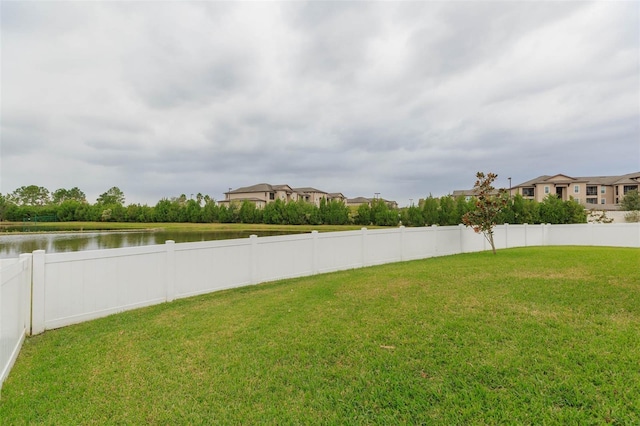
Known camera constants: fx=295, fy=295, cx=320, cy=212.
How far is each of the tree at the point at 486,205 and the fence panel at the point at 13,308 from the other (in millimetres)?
13311

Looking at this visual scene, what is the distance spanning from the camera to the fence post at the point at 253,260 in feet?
25.0

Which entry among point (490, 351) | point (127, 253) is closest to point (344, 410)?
point (490, 351)

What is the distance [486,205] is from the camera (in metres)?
12.2

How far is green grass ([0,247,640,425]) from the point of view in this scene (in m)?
2.54

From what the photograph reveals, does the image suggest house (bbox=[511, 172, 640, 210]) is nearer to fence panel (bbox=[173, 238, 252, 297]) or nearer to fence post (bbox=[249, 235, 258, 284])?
fence post (bbox=[249, 235, 258, 284])

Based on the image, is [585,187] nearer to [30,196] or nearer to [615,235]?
[615,235]

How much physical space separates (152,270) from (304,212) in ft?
146

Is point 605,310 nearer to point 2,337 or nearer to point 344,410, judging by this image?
point 344,410

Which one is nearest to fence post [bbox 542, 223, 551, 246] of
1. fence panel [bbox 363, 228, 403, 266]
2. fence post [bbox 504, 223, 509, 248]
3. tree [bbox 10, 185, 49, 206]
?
fence post [bbox 504, 223, 509, 248]

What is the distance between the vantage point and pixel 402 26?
31.8 feet

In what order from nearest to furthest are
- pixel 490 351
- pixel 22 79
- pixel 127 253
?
pixel 490 351, pixel 127 253, pixel 22 79

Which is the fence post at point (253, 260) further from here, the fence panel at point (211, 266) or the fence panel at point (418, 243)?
the fence panel at point (418, 243)

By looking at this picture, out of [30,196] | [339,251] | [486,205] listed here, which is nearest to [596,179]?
[486,205]

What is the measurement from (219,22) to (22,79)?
657 centimetres
